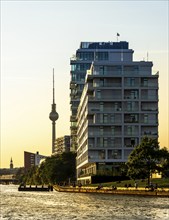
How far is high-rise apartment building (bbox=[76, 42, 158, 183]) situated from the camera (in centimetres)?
19250

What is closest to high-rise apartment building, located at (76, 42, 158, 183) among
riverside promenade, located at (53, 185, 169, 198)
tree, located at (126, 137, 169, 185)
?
riverside promenade, located at (53, 185, 169, 198)

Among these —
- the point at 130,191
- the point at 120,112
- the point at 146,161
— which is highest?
the point at 120,112

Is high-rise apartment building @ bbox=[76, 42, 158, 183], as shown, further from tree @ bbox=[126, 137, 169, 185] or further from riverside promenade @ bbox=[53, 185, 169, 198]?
tree @ bbox=[126, 137, 169, 185]

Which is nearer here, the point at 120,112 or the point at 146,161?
the point at 146,161

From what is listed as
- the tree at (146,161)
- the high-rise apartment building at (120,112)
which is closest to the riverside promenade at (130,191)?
the tree at (146,161)

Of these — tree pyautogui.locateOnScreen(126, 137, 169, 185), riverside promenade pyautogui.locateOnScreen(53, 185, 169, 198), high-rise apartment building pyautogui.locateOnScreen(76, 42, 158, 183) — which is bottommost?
riverside promenade pyautogui.locateOnScreen(53, 185, 169, 198)

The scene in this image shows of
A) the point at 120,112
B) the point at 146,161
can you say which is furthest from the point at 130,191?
the point at 120,112

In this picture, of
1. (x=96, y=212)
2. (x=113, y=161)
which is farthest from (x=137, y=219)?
(x=113, y=161)

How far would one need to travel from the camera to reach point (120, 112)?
193 metres

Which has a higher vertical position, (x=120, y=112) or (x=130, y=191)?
(x=120, y=112)

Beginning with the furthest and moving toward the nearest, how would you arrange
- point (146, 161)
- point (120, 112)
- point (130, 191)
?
point (120, 112), point (146, 161), point (130, 191)

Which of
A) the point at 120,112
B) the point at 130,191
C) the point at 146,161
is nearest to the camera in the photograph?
the point at 130,191

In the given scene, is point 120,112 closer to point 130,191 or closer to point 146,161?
point 146,161

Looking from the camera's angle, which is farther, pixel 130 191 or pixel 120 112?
pixel 120 112
